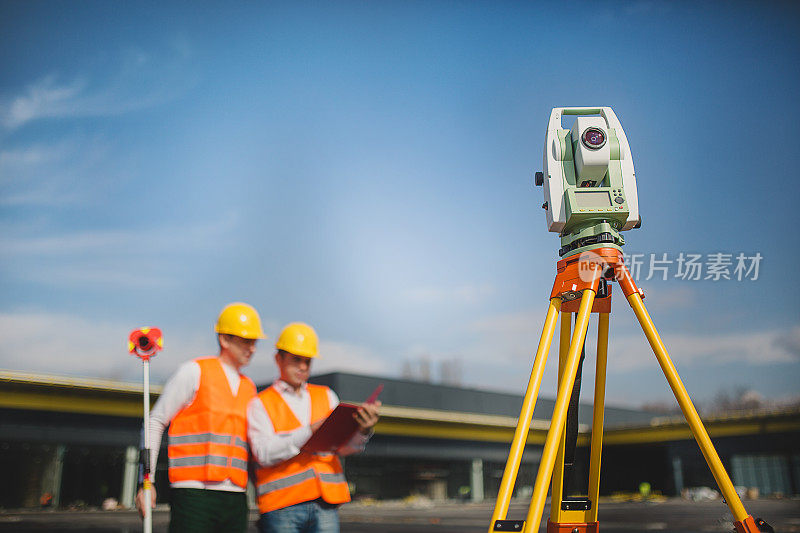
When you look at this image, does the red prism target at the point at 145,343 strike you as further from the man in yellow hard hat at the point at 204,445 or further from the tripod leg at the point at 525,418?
the tripod leg at the point at 525,418

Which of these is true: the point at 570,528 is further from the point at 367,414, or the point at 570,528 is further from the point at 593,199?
the point at 593,199

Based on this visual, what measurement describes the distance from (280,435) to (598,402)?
57.4 inches

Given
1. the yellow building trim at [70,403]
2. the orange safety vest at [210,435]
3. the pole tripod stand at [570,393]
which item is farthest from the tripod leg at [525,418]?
the yellow building trim at [70,403]

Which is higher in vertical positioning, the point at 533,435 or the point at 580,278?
the point at 580,278

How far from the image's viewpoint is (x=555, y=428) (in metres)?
2.19

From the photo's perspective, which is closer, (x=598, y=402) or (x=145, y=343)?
(x=598, y=402)

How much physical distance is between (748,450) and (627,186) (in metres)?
24.7

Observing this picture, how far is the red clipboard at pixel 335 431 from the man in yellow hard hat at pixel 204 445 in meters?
0.34

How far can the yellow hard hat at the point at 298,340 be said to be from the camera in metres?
2.80

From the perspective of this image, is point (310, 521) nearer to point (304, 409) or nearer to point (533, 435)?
point (304, 409)

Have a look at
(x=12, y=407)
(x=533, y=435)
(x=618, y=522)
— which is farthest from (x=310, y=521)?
(x=12, y=407)

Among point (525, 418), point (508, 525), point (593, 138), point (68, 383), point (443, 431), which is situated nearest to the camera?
point (508, 525)

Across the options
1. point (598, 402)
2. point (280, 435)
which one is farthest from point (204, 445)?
point (598, 402)

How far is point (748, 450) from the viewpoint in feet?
74.5
